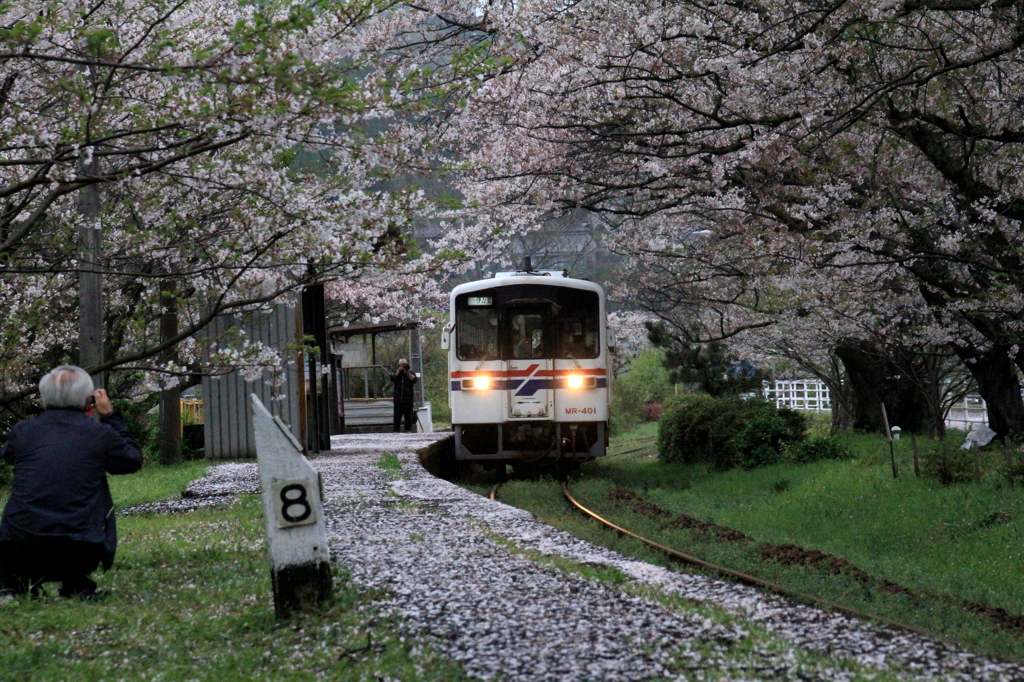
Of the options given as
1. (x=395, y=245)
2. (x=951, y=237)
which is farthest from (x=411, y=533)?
(x=951, y=237)

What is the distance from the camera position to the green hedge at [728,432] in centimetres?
1744

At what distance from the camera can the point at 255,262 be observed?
7.89 meters

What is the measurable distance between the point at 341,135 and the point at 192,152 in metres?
1.40

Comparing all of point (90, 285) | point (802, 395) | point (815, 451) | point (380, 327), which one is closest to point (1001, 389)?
point (815, 451)

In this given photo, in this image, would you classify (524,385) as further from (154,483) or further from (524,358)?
(154,483)

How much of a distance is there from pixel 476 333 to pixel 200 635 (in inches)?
425

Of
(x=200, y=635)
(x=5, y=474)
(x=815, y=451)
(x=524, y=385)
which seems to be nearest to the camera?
(x=200, y=635)

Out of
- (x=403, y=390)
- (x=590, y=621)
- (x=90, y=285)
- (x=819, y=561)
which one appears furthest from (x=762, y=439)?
(x=590, y=621)

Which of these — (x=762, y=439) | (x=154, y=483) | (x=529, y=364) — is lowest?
(x=154, y=483)

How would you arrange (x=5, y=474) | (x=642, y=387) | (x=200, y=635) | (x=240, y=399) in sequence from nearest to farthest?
(x=200, y=635), (x=5, y=474), (x=240, y=399), (x=642, y=387)

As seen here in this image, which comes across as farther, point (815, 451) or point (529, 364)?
point (815, 451)

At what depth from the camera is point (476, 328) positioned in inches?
617

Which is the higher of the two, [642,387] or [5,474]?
[642,387]

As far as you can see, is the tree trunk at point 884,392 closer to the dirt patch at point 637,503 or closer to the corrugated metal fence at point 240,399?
the dirt patch at point 637,503
